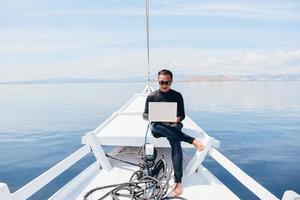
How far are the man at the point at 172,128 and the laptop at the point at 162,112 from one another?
15cm

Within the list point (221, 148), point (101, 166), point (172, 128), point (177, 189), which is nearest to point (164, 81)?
point (172, 128)

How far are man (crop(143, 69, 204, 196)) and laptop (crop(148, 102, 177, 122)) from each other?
0.15 metres

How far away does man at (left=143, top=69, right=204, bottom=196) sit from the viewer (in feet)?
13.7

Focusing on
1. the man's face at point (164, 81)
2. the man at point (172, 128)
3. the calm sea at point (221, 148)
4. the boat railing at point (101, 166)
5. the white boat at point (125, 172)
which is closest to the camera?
the boat railing at point (101, 166)

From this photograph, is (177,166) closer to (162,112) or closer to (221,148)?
(162,112)

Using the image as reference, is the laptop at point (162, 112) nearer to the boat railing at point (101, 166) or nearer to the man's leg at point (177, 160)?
the man's leg at point (177, 160)

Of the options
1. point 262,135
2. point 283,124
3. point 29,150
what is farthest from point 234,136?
point 29,150

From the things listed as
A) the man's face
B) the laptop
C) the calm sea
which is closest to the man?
the man's face

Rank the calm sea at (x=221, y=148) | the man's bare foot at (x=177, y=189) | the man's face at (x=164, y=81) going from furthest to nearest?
the calm sea at (x=221, y=148) → the man's face at (x=164, y=81) → the man's bare foot at (x=177, y=189)

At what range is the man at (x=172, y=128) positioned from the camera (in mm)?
4172

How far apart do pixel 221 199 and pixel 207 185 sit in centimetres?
49

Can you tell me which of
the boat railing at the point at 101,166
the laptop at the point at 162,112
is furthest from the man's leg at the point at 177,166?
the boat railing at the point at 101,166

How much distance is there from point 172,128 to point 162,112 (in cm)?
27

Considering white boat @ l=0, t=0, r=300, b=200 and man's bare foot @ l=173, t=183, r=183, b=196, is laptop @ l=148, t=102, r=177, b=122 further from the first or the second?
man's bare foot @ l=173, t=183, r=183, b=196
